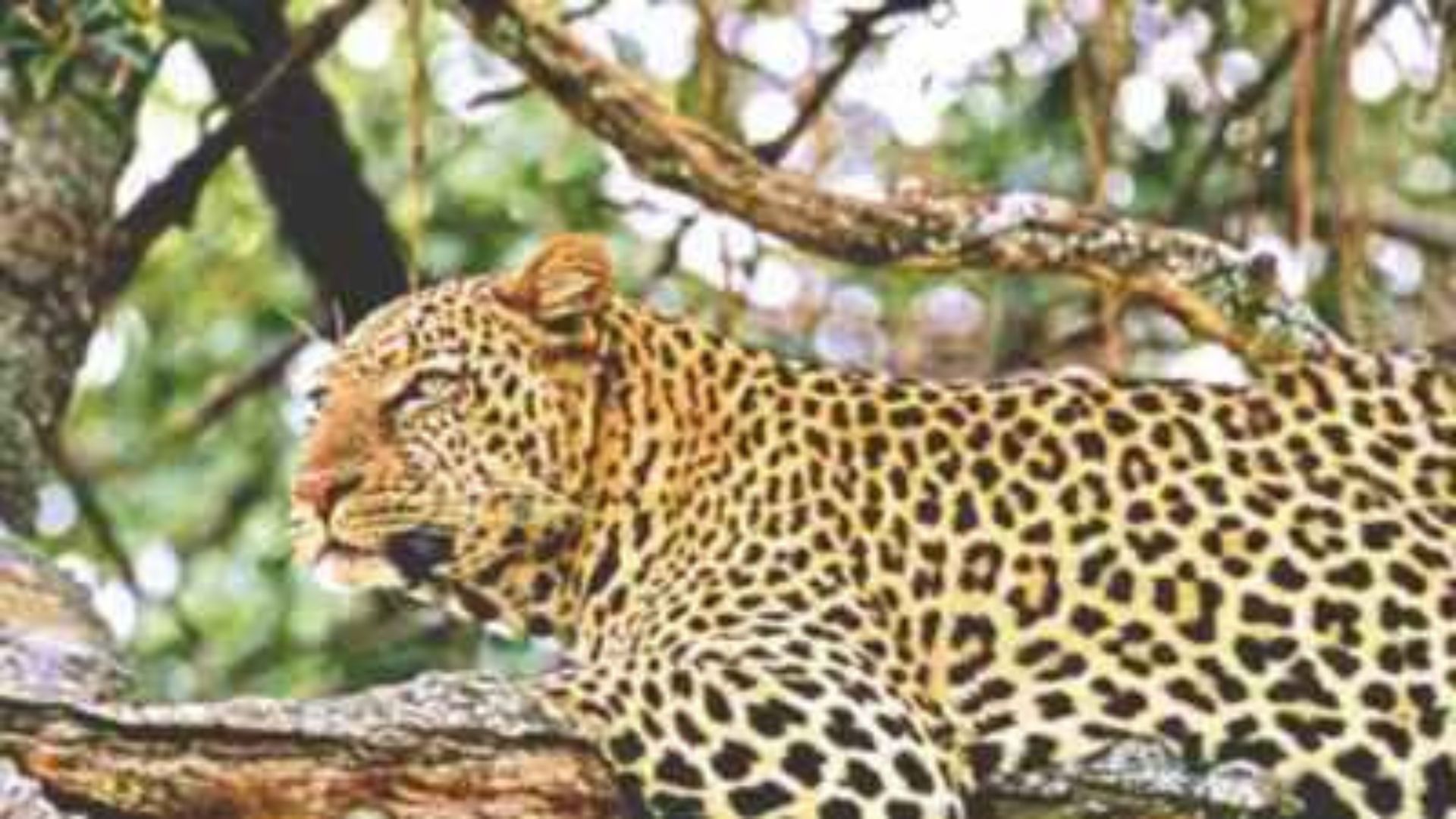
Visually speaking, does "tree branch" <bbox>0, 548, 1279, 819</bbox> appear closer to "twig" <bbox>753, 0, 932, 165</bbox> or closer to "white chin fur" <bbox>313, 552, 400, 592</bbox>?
"white chin fur" <bbox>313, 552, 400, 592</bbox>

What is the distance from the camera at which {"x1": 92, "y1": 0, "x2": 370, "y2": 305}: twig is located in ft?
25.2

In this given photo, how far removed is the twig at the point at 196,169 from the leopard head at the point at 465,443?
143 cm

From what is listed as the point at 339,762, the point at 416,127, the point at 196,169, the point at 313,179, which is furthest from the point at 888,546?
the point at 313,179

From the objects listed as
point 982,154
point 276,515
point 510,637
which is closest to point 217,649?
point 276,515

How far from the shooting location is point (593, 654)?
6.08 meters

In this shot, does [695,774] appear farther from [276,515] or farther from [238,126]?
[276,515]

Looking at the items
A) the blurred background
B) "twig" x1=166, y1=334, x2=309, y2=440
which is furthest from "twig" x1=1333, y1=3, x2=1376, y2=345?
"twig" x1=166, y1=334, x2=309, y2=440

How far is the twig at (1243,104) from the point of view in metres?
7.80

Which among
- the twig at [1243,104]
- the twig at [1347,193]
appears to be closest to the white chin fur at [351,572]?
Answer: the twig at [1347,193]

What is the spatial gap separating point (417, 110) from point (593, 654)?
0.91 metres

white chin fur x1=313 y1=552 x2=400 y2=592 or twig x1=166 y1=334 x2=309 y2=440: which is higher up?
twig x1=166 y1=334 x2=309 y2=440

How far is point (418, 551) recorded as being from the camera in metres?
6.14

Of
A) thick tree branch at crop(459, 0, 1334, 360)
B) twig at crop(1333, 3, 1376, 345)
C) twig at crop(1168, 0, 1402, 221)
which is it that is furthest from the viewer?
twig at crop(1168, 0, 1402, 221)

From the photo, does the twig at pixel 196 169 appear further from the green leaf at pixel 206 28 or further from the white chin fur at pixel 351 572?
the white chin fur at pixel 351 572
